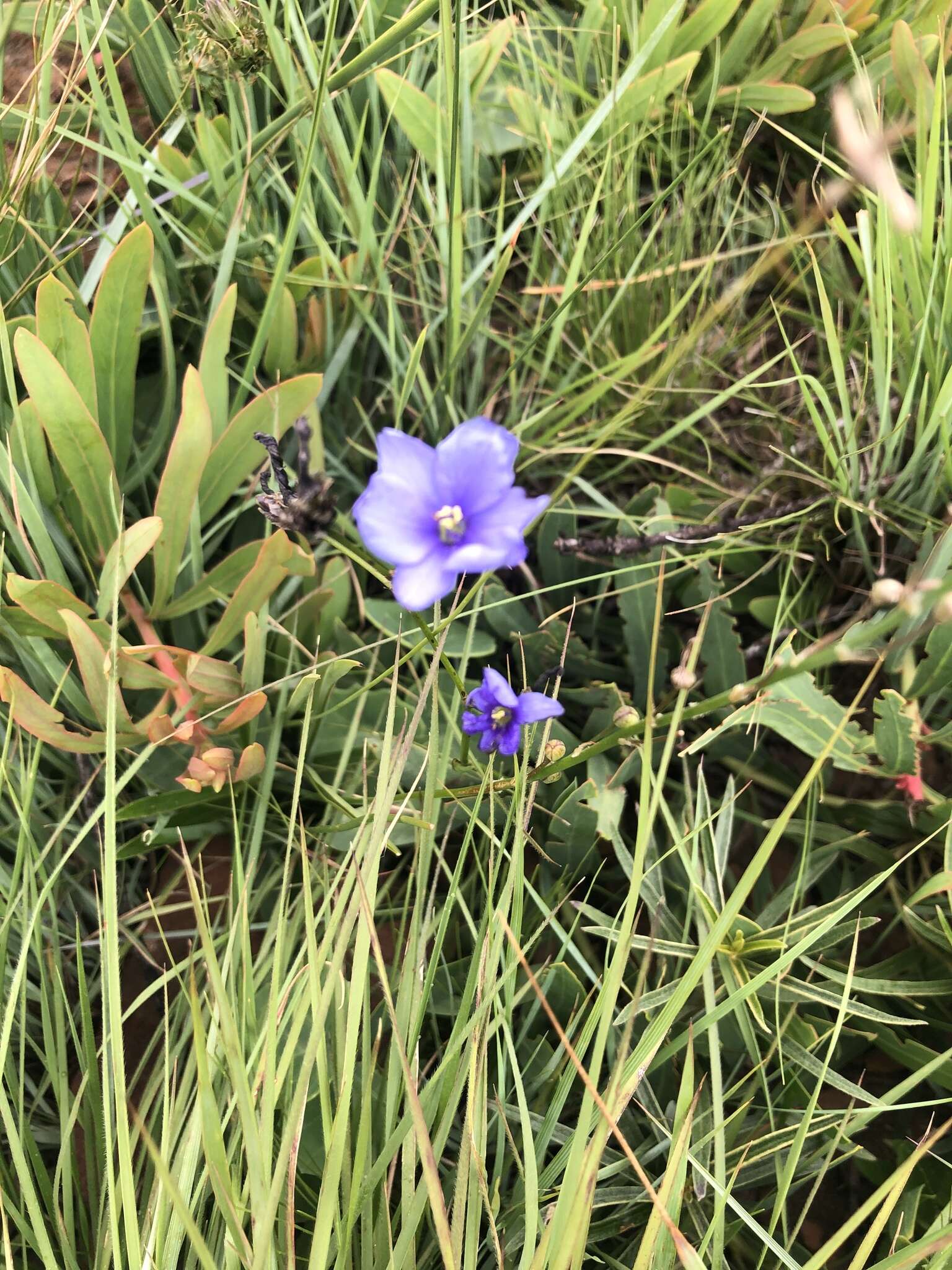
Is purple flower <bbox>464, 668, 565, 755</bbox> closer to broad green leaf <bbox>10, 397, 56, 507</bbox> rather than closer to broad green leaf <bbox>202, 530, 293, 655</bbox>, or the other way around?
broad green leaf <bbox>202, 530, 293, 655</bbox>

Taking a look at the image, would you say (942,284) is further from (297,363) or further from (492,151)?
(297,363)

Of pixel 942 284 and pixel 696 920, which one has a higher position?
pixel 942 284

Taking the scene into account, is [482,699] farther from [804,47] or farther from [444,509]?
[804,47]

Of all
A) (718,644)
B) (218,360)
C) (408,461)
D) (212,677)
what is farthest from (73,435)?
(718,644)

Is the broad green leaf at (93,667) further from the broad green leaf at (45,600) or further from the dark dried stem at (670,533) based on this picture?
the dark dried stem at (670,533)

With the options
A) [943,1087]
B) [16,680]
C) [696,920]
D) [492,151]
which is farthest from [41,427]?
[943,1087]

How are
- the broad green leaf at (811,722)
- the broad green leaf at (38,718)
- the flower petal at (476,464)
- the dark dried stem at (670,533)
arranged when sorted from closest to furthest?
the flower petal at (476,464) < the broad green leaf at (38,718) < the broad green leaf at (811,722) < the dark dried stem at (670,533)

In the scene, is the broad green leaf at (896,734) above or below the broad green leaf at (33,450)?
below

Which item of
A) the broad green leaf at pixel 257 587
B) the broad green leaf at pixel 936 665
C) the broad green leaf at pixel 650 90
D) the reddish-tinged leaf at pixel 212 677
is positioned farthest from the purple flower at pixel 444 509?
the broad green leaf at pixel 650 90
